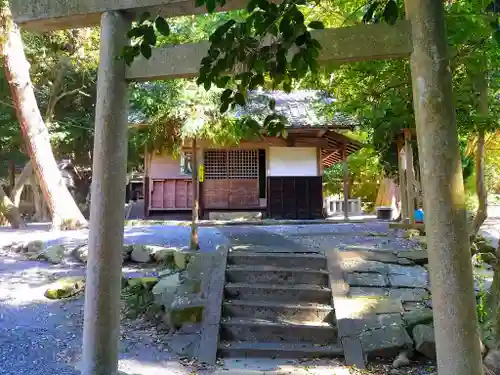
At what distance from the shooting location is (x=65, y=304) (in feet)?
19.2

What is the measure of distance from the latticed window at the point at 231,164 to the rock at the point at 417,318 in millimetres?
10656

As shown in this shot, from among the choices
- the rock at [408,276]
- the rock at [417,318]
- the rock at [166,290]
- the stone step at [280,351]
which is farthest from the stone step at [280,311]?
the rock at [408,276]

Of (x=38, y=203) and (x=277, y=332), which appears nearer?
(x=277, y=332)

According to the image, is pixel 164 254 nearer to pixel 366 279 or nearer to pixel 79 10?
pixel 366 279

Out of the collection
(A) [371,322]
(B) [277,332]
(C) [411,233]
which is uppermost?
(C) [411,233]

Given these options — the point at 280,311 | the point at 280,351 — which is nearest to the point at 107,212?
the point at 280,351

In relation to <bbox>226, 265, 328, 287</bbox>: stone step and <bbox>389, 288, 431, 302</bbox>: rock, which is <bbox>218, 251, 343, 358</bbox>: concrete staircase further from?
<bbox>389, 288, 431, 302</bbox>: rock

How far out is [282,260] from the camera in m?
5.80

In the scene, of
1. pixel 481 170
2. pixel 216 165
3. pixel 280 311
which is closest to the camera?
pixel 280 311

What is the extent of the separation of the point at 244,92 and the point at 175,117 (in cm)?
803

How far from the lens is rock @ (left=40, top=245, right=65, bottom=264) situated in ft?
27.0

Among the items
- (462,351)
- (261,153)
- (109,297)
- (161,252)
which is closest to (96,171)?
(109,297)

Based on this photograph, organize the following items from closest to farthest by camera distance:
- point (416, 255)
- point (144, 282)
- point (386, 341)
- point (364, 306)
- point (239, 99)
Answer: point (239, 99) < point (386, 341) < point (364, 306) < point (144, 282) < point (416, 255)

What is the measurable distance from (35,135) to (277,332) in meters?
9.42
